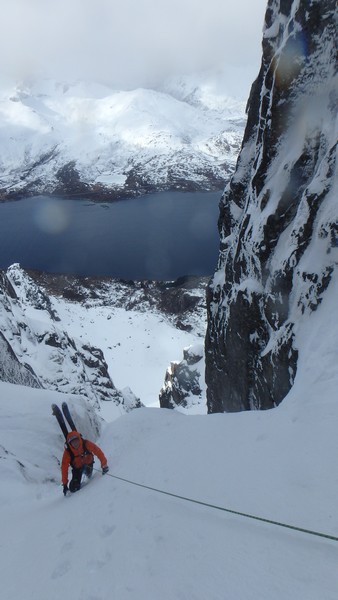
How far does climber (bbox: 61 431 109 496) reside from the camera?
9609 mm

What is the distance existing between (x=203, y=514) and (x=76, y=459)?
482 centimetres

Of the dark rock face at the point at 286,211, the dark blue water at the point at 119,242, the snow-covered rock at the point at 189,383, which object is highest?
the dark blue water at the point at 119,242

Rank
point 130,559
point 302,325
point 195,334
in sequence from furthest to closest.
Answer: point 195,334, point 302,325, point 130,559

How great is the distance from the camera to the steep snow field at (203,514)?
4.55m

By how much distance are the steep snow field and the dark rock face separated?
2129 mm

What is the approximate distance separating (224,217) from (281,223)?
914cm

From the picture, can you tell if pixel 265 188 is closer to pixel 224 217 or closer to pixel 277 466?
pixel 224 217

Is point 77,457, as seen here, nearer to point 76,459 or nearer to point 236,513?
point 76,459

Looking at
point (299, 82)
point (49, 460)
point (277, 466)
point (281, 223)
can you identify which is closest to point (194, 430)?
point (277, 466)

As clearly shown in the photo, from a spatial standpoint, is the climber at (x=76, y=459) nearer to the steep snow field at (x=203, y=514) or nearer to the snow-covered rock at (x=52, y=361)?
the steep snow field at (x=203, y=514)

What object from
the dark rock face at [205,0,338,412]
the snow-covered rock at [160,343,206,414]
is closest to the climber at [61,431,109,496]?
the dark rock face at [205,0,338,412]

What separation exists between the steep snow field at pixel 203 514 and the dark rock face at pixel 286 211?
2.13 metres

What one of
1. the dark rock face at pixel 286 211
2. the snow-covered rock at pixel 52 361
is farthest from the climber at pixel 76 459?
the snow-covered rock at pixel 52 361

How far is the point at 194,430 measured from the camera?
1059cm
